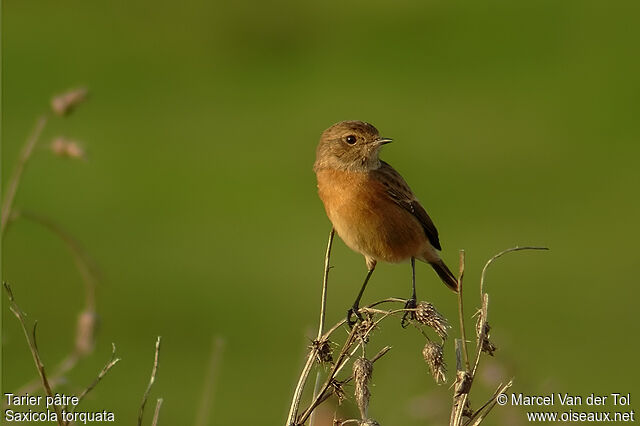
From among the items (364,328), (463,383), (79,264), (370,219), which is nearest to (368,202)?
(370,219)

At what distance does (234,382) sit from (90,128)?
9585 mm

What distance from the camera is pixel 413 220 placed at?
481 cm

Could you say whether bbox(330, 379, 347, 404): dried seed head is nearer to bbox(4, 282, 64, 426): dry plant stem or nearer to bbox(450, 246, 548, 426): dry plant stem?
bbox(450, 246, 548, 426): dry plant stem

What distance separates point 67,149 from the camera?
11.2 ft

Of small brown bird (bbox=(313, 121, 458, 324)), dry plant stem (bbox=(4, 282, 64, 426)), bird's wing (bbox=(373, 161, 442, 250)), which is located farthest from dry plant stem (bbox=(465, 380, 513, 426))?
bird's wing (bbox=(373, 161, 442, 250))

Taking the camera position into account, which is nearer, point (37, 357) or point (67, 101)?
point (37, 357)

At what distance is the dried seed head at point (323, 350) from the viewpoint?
323 cm

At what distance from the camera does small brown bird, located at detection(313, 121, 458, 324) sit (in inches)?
183

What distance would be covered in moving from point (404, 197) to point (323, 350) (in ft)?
5.18

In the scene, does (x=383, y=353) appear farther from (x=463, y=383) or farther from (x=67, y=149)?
(x=67, y=149)

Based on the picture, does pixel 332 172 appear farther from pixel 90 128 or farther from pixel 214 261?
pixel 90 128

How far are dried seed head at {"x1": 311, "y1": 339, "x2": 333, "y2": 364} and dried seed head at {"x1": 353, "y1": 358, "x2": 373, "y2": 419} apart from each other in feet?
0.58

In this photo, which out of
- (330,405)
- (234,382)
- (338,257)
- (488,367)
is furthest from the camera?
(338,257)

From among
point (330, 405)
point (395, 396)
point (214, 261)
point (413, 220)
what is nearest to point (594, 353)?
point (214, 261)
